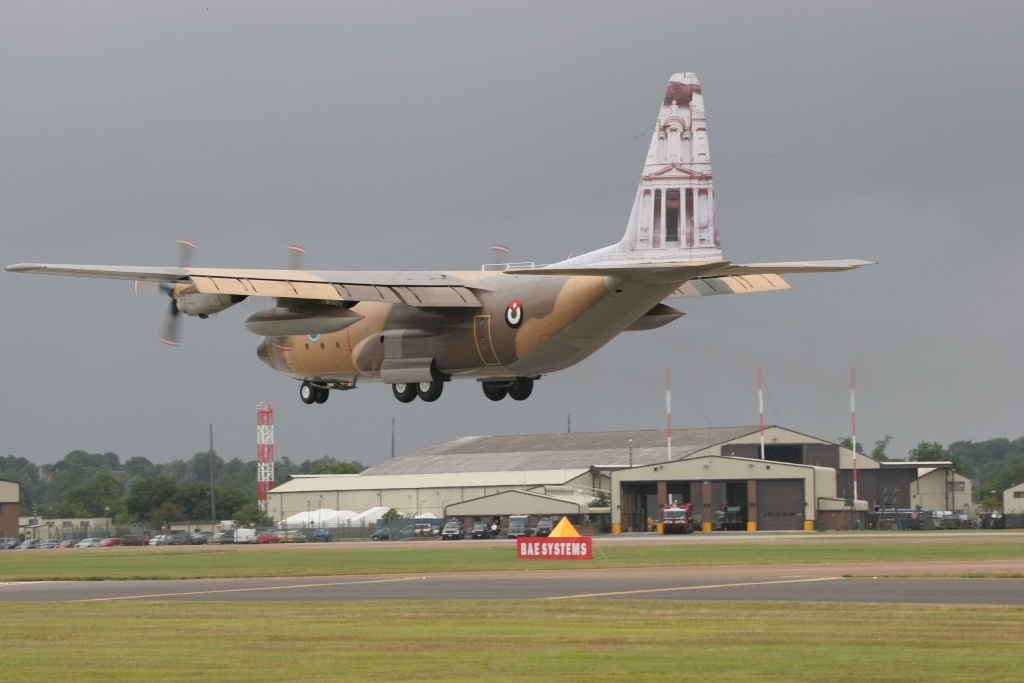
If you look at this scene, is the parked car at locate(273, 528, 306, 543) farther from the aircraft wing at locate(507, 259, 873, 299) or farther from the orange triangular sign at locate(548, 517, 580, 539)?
the aircraft wing at locate(507, 259, 873, 299)

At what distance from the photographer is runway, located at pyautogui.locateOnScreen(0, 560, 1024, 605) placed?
143 feet

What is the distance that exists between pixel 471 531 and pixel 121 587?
2597 inches

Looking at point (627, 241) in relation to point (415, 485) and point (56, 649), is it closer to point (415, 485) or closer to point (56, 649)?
point (56, 649)

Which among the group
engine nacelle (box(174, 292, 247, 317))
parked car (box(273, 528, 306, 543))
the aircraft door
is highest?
engine nacelle (box(174, 292, 247, 317))

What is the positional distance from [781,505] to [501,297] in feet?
248

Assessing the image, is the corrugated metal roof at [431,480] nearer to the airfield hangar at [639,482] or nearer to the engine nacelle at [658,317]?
the airfield hangar at [639,482]

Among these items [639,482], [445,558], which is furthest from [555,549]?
[639,482]

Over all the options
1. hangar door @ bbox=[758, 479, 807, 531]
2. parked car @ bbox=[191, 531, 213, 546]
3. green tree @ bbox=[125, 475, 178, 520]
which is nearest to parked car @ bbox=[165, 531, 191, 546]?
parked car @ bbox=[191, 531, 213, 546]

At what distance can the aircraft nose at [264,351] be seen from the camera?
48844 mm

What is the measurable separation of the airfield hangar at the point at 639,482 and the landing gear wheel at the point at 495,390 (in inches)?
2718

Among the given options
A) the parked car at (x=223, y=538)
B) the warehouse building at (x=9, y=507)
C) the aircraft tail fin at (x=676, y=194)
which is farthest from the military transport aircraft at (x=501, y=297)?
the warehouse building at (x=9, y=507)

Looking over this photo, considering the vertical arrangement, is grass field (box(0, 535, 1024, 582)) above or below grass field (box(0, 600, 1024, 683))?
below

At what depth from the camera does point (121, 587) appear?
2203 inches

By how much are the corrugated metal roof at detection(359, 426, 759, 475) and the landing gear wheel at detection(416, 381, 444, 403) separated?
95134 mm
